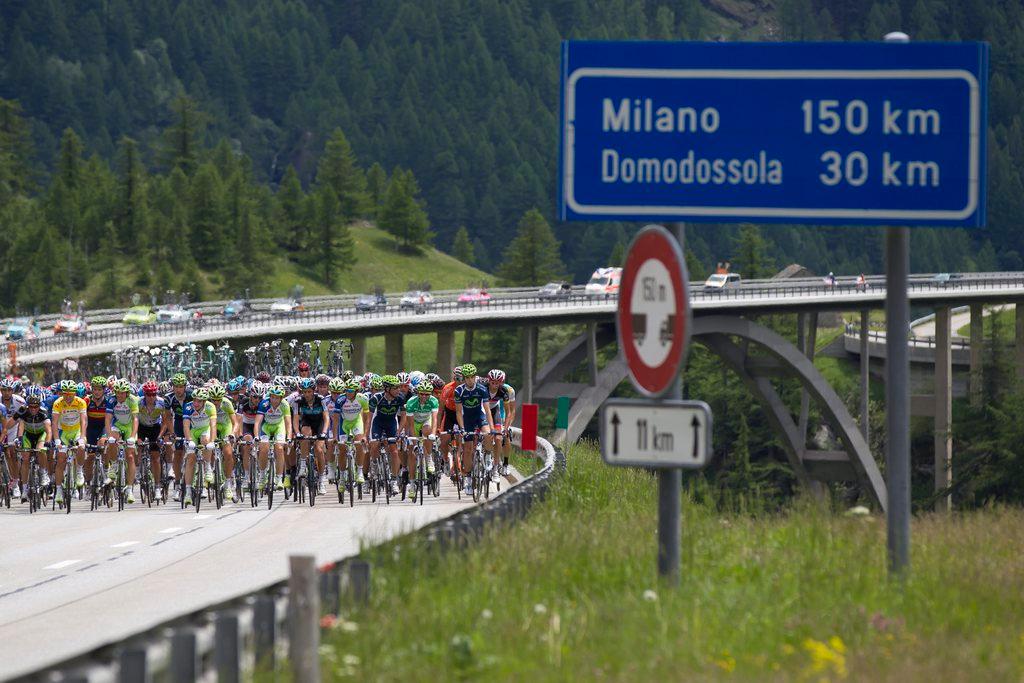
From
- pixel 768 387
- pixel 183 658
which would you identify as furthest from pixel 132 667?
pixel 768 387

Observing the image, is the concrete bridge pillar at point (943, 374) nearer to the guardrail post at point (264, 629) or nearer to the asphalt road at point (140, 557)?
the asphalt road at point (140, 557)

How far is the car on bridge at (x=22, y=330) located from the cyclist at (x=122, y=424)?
43.3 meters

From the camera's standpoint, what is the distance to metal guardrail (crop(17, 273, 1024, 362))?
214 feet

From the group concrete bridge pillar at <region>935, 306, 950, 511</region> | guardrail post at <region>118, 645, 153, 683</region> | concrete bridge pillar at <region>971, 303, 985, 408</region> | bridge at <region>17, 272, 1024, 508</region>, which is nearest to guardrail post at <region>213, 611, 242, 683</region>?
guardrail post at <region>118, 645, 153, 683</region>

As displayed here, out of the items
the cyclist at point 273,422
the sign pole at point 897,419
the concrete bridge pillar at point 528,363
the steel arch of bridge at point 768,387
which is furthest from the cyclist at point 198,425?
the concrete bridge pillar at point 528,363

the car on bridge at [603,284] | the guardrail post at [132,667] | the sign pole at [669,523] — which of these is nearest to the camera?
the guardrail post at [132,667]

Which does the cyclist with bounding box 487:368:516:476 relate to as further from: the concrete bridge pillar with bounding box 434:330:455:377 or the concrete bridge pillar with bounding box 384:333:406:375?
the concrete bridge pillar with bounding box 384:333:406:375

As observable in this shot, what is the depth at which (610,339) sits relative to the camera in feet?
254

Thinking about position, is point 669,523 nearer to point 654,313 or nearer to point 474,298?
point 654,313

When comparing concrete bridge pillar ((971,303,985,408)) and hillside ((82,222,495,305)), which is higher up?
hillside ((82,222,495,305))

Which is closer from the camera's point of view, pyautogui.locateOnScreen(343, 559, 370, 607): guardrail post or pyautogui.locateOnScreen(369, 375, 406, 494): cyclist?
pyautogui.locateOnScreen(343, 559, 370, 607): guardrail post

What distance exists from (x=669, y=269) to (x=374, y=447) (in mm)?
14729

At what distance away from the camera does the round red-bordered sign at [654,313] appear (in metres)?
8.55

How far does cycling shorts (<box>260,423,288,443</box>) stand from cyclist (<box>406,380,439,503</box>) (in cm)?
156
